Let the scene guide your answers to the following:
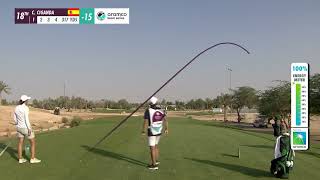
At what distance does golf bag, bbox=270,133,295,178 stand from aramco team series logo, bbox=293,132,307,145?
0.42 meters

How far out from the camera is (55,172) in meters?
10.9

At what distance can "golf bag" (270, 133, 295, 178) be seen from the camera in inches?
408

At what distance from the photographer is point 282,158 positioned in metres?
10.4

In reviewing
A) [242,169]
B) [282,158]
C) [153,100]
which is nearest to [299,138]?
[282,158]

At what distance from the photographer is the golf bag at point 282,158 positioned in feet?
34.0

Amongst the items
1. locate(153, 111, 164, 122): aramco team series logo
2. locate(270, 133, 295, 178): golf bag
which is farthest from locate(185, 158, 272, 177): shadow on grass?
locate(153, 111, 164, 122): aramco team series logo

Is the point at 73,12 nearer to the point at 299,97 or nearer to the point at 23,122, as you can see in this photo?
the point at 23,122

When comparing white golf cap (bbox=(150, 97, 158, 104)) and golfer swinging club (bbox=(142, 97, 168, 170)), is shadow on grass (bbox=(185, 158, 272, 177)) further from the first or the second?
white golf cap (bbox=(150, 97, 158, 104))

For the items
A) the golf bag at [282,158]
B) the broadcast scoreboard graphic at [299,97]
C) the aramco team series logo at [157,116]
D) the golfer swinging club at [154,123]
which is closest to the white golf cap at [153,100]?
the golfer swinging club at [154,123]

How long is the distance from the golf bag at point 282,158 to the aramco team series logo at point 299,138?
42 centimetres

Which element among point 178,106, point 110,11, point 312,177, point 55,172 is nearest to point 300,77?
point 312,177

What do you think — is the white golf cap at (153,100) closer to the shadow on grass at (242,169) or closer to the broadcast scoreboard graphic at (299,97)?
the shadow on grass at (242,169)

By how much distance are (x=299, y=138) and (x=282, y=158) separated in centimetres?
66

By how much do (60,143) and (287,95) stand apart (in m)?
57.6
